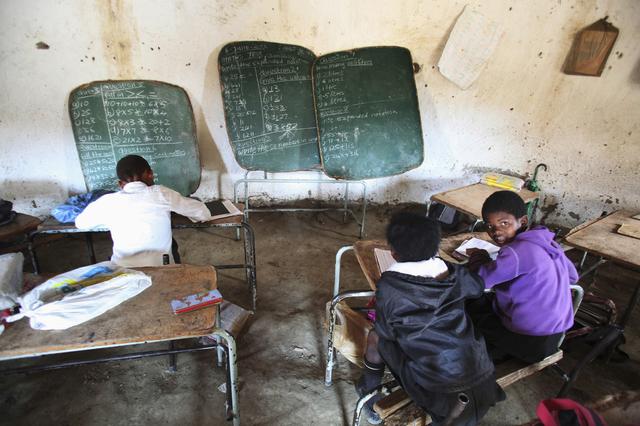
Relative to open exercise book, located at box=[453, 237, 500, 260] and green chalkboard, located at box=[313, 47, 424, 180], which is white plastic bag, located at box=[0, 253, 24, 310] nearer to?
open exercise book, located at box=[453, 237, 500, 260]

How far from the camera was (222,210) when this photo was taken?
2.53 meters

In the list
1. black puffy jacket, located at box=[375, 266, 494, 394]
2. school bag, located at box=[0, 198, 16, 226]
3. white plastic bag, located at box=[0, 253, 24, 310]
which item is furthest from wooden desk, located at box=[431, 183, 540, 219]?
school bag, located at box=[0, 198, 16, 226]

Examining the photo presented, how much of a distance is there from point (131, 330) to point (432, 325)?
1082 millimetres

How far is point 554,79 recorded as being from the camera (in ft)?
12.2

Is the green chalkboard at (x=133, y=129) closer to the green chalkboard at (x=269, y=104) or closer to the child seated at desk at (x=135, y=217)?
Result: the green chalkboard at (x=269, y=104)

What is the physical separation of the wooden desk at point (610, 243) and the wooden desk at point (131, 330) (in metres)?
2.16

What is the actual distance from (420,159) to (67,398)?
349cm

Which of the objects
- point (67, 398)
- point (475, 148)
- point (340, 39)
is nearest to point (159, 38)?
point (340, 39)

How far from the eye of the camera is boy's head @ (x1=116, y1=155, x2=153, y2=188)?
2.02 metres

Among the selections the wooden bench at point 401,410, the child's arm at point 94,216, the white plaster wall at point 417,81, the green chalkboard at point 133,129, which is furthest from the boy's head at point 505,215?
the green chalkboard at point 133,129

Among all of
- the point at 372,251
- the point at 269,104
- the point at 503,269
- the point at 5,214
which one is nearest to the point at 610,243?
the point at 503,269

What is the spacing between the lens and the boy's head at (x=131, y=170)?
2020mm

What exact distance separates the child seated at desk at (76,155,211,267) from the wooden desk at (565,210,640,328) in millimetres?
2485

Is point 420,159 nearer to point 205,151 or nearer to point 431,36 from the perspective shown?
point 431,36
